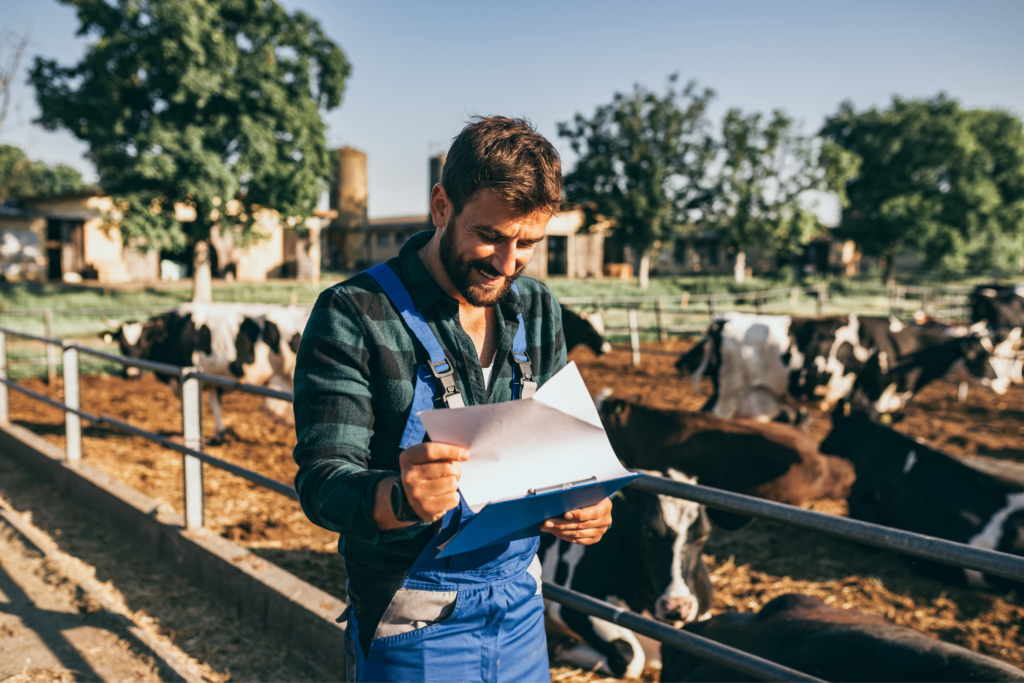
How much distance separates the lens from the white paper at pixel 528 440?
107cm

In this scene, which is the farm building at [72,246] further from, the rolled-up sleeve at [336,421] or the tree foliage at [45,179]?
the tree foliage at [45,179]

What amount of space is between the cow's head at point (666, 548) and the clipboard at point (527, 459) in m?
2.01

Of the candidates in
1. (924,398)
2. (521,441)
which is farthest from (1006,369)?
(521,441)

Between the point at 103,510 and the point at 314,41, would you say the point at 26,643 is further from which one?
the point at 314,41

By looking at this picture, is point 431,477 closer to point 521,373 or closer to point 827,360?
point 521,373

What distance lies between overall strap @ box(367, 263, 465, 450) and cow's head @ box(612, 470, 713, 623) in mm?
2026

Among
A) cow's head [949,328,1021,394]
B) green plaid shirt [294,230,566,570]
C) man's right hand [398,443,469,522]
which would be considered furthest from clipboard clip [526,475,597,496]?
cow's head [949,328,1021,394]

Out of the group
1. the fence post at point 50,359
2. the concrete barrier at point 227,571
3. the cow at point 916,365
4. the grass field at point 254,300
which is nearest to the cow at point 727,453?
the concrete barrier at point 227,571

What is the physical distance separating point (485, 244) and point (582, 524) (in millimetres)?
585

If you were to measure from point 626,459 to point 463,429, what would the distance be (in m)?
4.27

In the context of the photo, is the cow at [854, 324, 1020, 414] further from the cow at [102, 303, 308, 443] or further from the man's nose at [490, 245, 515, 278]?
the man's nose at [490, 245, 515, 278]

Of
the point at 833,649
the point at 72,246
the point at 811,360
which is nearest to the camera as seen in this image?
the point at 833,649

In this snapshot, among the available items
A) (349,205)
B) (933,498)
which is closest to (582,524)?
(933,498)

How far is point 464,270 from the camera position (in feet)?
4.42
